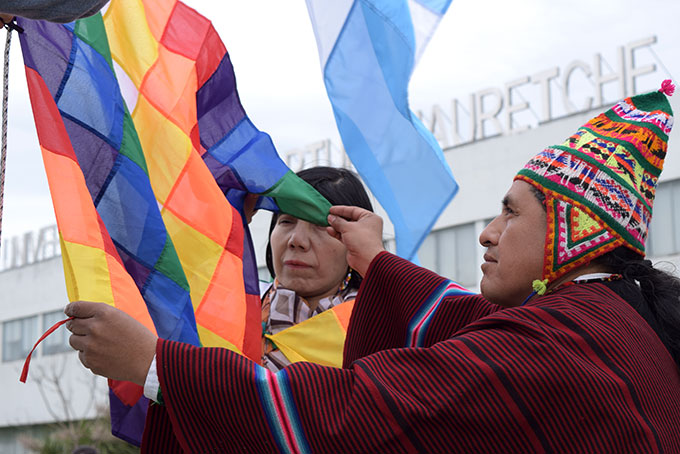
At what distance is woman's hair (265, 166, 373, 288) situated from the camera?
328 centimetres

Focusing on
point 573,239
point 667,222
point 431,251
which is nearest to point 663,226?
point 667,222

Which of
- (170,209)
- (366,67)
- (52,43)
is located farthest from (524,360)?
(366,67)

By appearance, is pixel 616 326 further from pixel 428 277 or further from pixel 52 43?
pixel 52 43

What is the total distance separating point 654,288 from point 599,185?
30 cm

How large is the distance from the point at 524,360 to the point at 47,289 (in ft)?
111

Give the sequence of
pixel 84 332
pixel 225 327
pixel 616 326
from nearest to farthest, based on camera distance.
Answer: pixel 84 332, pixel 616 326, pixel 225 327

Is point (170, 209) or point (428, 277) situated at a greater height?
point (170, 209)

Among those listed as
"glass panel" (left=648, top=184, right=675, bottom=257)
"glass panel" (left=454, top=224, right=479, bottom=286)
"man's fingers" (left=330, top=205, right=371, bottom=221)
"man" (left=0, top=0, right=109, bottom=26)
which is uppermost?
"man" (left=0, top=0, right=109, bottom=26)

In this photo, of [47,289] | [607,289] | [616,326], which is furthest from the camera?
[47,289]

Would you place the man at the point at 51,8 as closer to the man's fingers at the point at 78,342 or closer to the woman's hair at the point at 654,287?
the man's fingers at the point at 78,342

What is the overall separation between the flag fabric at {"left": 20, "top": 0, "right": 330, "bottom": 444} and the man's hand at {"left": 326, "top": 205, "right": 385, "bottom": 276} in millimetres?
197

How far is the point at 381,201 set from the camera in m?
3.43

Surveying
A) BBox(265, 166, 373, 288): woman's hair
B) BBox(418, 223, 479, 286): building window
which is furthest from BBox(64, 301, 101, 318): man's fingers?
→ BBox(418, 223, 479, 286): building window

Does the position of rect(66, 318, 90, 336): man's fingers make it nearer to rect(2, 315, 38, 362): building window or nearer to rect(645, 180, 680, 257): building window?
rect(645, 180, 680, 257): building window
